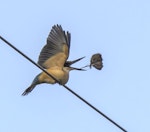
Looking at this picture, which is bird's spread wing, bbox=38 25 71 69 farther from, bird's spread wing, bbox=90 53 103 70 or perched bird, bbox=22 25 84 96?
bird's spread wing, bbox=90 53 103 70

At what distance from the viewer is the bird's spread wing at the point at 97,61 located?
380 inches

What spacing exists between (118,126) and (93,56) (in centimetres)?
319

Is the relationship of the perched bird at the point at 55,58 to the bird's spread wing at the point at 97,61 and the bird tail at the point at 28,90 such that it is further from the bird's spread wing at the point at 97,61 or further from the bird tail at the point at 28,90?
the bird's spread wing at the point at 97,61

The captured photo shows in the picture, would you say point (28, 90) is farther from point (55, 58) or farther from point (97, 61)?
point (97, 61)

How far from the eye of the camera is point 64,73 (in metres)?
10.1

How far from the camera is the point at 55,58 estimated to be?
1075 centimetres

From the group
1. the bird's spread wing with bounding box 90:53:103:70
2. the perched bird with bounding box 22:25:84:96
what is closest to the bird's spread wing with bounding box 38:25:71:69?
the perched bird with bounding box 22:25:84:96

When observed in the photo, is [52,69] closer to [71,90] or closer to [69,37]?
[69,37]

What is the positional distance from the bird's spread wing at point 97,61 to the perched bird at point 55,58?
0.22 m

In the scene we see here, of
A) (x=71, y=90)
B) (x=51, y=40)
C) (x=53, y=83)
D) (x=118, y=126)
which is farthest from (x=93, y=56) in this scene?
(x=118, y=126)

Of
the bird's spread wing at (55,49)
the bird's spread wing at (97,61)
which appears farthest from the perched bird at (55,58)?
the bird's spread wing at (97,61)

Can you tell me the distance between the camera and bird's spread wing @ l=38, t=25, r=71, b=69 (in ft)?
35.0

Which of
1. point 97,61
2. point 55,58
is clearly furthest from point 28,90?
point 97,61

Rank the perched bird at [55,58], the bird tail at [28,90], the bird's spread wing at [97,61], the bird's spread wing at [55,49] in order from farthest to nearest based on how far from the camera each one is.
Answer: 1. the bird's spread wing at [55,49]
2. the bird tail at [28,90]
3. the perched bird at [55,58]
4. the bird's spread wing at [97,61]
